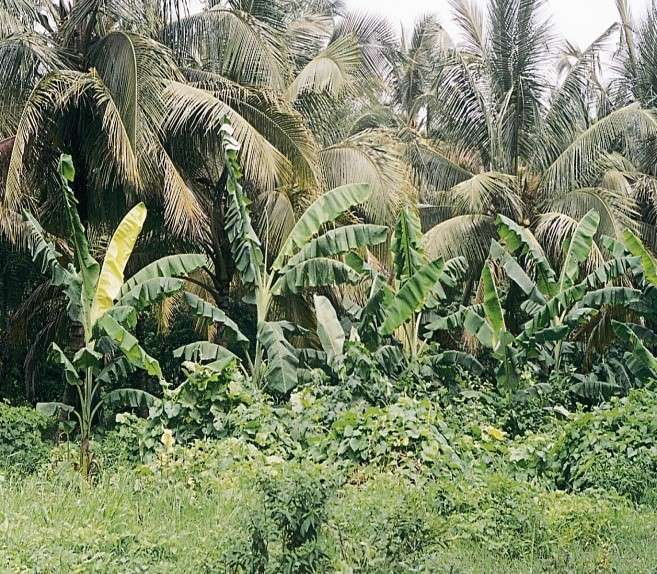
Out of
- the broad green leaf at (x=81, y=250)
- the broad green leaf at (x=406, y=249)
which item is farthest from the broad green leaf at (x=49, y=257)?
the broad green leaf at (x=406, y=249)

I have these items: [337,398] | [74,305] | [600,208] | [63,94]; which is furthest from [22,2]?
[600,208]

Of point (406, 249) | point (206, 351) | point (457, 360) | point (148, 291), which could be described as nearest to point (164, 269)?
point (148, 291)

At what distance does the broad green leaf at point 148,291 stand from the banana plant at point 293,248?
1.35 m

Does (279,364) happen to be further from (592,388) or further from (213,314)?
(592,388)

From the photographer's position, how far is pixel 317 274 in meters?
10.5

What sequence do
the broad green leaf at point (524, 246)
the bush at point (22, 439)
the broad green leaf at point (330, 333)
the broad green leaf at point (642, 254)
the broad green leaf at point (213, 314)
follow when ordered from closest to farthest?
the bush at point (22, 439), the broad green leaf at point (213, 314), the broad green leaf at point (642, 254), the broad green leaf at point (330, 333), the broad green leaf at point (524, 246)

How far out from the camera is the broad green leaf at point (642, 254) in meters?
10.9

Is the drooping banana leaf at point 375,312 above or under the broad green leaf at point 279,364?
above

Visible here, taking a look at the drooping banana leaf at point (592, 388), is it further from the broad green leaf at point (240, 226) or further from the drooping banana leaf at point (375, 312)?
the broad green leaf at point (240, 226)

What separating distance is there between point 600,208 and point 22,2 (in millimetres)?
8911

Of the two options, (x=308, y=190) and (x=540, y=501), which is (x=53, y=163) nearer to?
(x=308, y=190)

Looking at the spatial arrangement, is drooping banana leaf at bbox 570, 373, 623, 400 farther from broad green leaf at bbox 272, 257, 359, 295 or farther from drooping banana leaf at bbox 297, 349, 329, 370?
broad green leaf at bbox 272, 257, 359, 295

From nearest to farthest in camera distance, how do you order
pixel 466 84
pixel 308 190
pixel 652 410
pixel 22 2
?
pixel 652 410
pixel 22 2
pixel 308 190
pixel 466 84

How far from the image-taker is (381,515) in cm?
510
